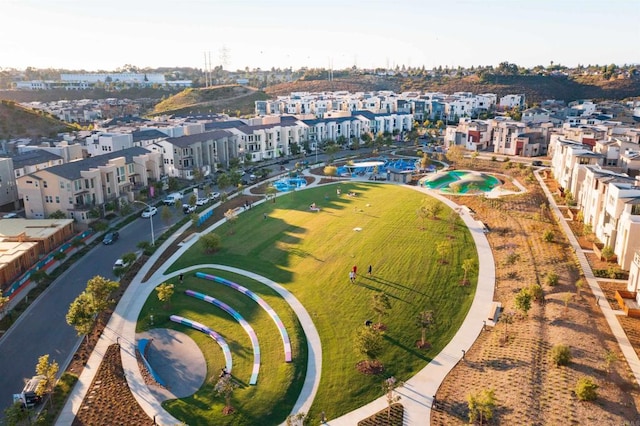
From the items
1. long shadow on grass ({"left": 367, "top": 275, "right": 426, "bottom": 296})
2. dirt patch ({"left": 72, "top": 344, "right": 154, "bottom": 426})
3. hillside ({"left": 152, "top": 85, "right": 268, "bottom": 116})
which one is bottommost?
dirt patch ({"left": 72, "top": 344, "right": 154, "bottom": 426})

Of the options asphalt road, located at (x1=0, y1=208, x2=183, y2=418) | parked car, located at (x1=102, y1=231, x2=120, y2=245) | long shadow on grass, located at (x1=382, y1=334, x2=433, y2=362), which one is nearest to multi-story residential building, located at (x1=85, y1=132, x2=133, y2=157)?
parked car, located at (x1=102, y1=231, x2=120, y2=245)

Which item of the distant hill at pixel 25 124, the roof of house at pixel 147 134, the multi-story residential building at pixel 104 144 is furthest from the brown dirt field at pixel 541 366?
the distant hill at pixel 25 124

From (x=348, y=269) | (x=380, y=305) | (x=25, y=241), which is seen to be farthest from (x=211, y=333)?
(x=25, y=241)

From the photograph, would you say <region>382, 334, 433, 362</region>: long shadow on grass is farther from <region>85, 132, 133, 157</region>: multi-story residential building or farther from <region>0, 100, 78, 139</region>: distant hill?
<region>0, 100, 78, 139</region>: distant hill

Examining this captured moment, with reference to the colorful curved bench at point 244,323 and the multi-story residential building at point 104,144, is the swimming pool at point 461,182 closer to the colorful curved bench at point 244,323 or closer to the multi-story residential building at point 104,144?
the colorful curved bench at point 244,323

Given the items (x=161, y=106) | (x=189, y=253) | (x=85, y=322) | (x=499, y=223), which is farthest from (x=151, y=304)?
(x=161, y=106)
